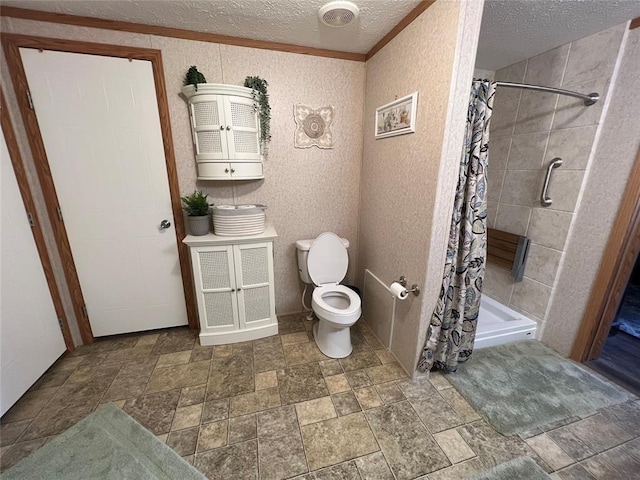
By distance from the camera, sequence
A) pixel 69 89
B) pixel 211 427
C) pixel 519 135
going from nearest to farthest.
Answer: pixel 211 427
pixel 69 89
pixel 519 135

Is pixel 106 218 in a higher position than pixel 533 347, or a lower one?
higher

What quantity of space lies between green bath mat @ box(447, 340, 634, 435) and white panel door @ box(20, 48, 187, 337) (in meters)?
2.32

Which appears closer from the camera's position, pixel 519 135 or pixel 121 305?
pixel 121 305

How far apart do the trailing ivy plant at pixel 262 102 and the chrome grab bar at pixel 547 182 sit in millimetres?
2192

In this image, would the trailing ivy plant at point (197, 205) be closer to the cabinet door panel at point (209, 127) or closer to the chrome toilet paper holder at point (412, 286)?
the cabinet door panel at point (209, 127)

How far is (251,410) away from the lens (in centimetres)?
154

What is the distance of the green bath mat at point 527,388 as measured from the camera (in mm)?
1489

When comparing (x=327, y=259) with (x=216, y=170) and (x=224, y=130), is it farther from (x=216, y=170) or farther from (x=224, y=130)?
(x=224, y=130)

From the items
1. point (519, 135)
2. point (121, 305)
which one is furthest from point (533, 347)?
point (121, 305)

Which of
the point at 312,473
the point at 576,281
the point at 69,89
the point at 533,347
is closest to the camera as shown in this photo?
the point at 312,473

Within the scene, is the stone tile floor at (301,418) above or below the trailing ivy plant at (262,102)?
below

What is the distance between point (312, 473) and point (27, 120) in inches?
105

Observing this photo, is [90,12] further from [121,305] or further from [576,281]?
[576,281]

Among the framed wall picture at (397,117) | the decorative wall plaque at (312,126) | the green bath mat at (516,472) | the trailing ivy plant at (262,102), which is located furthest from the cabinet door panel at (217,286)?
the green bath mat at (516,472)
